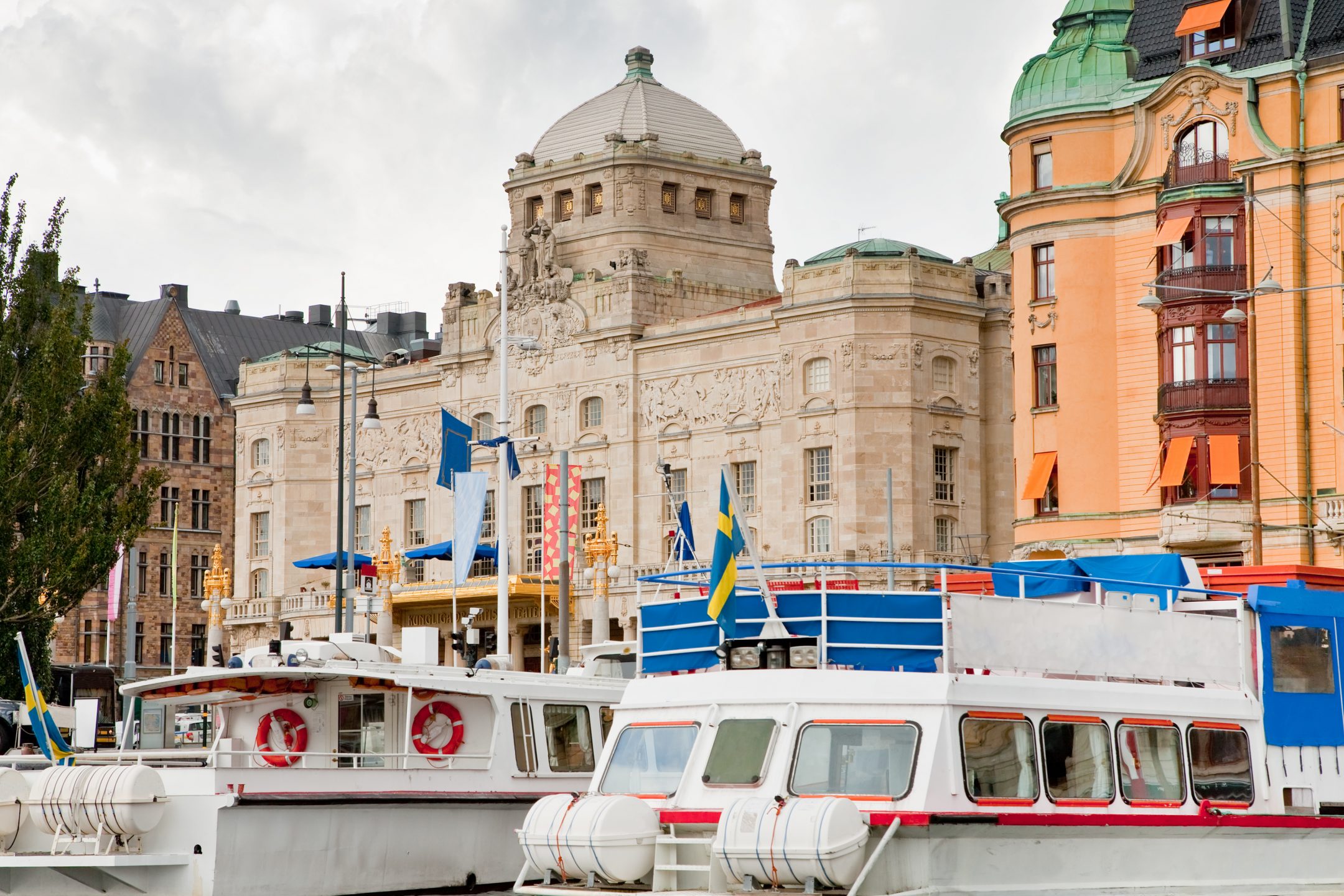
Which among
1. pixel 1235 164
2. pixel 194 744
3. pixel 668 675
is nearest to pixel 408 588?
pixel 1235 164

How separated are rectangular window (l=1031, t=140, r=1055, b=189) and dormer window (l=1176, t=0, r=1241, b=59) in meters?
4.45

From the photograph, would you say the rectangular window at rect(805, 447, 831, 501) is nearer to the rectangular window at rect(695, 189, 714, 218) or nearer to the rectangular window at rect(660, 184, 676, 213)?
the rectangular window at rect(660, 184, 676, 213)

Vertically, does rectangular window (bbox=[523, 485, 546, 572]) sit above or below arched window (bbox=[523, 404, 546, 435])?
below

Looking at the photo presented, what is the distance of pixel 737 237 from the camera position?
88.1 metres

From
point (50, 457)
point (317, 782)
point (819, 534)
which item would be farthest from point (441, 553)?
point (317, 782)

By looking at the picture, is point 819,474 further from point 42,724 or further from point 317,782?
point 317,782

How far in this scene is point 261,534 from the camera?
94250 mm

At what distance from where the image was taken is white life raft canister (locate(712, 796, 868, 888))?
750 inches

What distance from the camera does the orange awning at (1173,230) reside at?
5559 cm

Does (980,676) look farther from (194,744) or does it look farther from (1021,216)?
(1021,216)

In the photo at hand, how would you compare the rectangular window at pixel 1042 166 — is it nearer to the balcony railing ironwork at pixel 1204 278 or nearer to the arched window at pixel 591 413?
the balcony railing ironwork at pixel 1204 278

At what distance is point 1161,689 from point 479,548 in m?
58.7

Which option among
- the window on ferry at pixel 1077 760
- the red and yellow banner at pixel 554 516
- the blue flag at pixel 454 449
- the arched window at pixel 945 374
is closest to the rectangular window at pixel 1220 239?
the red and yellow banner at pixel 554 516

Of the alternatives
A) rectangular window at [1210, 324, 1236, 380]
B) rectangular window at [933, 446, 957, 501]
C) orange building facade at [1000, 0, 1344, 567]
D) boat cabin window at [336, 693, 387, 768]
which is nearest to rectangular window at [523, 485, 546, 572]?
rectangular window at [933, 446, 957, 501]
